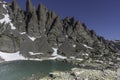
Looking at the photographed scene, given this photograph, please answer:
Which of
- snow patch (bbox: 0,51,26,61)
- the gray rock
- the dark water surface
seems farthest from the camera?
the gray rock

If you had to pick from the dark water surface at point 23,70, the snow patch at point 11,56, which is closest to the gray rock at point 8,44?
the snow patch at point 11,56

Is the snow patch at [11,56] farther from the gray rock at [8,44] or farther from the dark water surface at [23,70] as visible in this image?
the dark water surface at [23,70]

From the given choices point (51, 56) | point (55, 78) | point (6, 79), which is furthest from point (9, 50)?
point (55, 78)

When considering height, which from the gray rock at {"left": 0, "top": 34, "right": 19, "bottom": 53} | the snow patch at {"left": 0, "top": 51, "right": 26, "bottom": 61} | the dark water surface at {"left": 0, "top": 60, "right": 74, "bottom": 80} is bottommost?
the dark water surface at {"left": 0, "top": 60, "right": 74, "bottom": 80}

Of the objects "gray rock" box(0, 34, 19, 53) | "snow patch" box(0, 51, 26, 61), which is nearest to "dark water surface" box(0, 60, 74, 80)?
"snow patch" box(0, 51, 26, 61)

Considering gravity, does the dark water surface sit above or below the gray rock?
below

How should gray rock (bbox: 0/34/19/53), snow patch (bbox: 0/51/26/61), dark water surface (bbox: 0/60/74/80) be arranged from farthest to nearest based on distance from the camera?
1. gray rock (bbox: 0/34/19/53)
2. snow patch (bbox: 0/51/26/61)
3. dark water surface (bbox: 0/60/74/80)

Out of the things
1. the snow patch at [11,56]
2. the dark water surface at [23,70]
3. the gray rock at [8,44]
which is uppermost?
the gray rock at [8,44]

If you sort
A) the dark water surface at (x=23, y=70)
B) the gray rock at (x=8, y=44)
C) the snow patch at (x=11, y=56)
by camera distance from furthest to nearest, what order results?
the gray rock at (x=8, y=44), the snow patch at (x=11, y=56), the dark water surface at (x=23, y=70)

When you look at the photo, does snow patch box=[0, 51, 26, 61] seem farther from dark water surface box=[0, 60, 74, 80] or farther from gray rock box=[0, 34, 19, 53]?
dark water surface box=[0, 60, 74, 80]

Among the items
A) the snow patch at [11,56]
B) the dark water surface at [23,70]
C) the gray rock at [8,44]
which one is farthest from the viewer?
the gray rock at [8,44]

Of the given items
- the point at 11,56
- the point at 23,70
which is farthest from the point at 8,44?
the point at 23,70

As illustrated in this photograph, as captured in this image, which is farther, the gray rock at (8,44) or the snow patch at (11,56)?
the gray rock at (8,44)

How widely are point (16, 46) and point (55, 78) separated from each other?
14743cm
